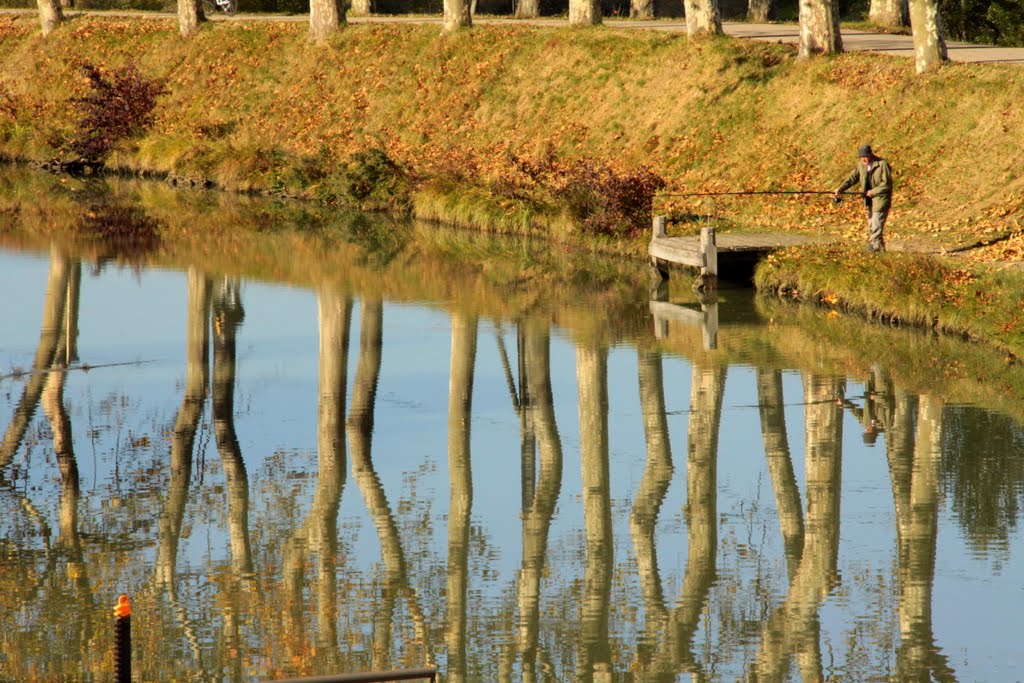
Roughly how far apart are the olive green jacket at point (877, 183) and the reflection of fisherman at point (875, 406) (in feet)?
15.1

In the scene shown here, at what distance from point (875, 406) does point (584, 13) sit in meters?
24.2

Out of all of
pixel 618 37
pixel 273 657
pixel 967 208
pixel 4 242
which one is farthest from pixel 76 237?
pixel 273 657

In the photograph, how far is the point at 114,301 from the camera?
26188 mm

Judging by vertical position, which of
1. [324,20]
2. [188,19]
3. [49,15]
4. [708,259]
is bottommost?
[708,259]

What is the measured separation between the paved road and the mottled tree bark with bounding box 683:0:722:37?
2.94 ft

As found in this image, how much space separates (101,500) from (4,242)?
1888cm

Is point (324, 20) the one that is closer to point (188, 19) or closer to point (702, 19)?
point (188, 19)

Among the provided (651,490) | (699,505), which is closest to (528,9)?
(651,490)

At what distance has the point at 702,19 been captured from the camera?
37344 millimetres

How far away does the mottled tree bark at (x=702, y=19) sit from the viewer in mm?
37281

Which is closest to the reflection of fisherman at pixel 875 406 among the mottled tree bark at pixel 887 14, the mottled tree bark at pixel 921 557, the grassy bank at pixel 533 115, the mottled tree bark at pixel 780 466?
the mottled tree bark at pixel 921 557

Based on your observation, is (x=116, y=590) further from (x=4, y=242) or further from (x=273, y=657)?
(x=4, y=242)

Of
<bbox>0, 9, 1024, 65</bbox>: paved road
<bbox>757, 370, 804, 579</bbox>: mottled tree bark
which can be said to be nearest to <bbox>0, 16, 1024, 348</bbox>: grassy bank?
<bbox>0, 9, 1024, 65</bbox>: paved road

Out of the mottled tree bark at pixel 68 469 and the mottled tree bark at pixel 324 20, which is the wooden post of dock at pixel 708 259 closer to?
the mottled tree bark at pixel 68 469
